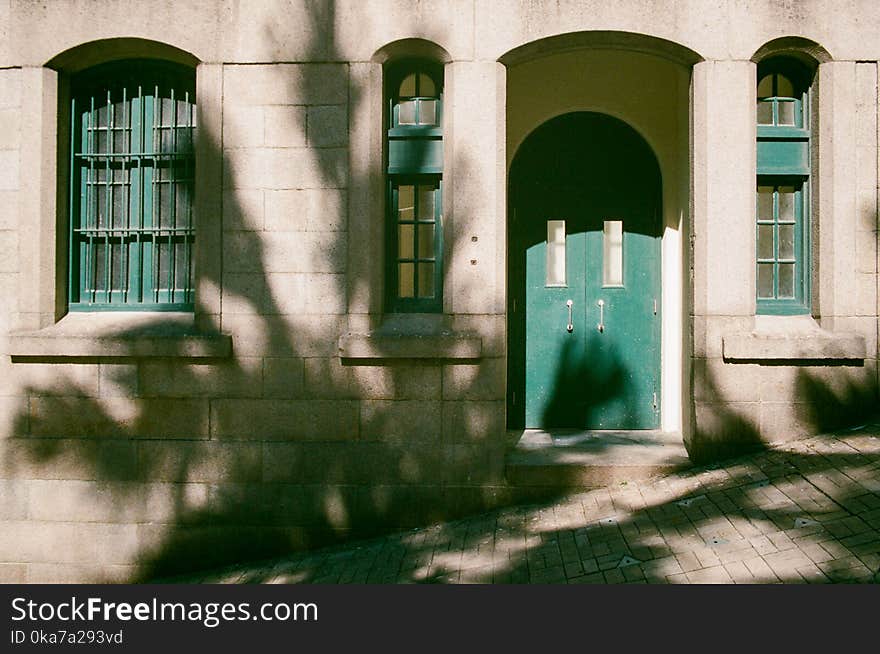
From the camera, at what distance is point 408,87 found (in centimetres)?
716

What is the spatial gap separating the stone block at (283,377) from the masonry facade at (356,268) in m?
0.02

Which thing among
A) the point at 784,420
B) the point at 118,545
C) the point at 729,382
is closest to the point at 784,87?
the point at 729,382

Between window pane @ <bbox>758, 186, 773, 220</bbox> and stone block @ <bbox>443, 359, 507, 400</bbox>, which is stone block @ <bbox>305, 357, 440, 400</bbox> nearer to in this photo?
stone block @ <bbox>443, 359, 507, 400</bbox>

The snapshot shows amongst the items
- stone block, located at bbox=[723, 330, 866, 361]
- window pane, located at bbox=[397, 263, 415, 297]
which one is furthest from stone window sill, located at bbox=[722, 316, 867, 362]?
window pane, located at bbox=[397, 263, 415, 297]

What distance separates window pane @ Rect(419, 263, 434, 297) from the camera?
720 cm

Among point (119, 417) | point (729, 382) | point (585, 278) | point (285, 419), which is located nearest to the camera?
point (729, 382)

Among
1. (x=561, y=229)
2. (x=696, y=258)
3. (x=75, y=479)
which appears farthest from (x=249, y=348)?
(x=696, y=258)

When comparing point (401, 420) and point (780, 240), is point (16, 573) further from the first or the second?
point (780, 240)

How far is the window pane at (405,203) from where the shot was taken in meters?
7.16

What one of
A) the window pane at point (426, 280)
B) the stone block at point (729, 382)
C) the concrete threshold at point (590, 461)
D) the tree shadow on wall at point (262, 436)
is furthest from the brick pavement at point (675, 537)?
the window pane at point (426, 280)

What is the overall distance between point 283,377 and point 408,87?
297 centimetres

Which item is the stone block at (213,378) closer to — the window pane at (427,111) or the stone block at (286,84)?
the stone block at (286,84)

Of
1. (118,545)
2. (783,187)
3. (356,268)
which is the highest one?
(783,187)

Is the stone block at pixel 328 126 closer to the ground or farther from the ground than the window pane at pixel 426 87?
closer to the ground
